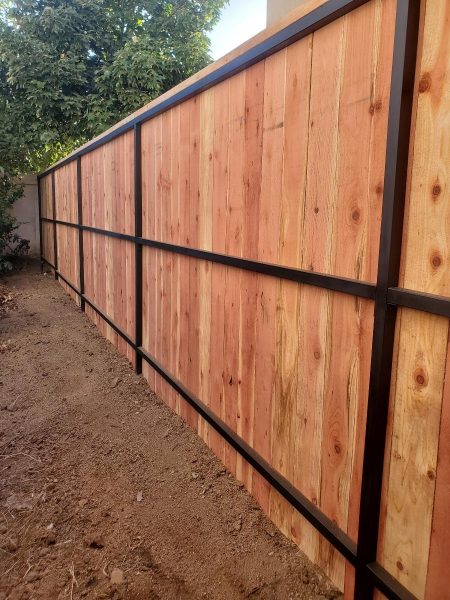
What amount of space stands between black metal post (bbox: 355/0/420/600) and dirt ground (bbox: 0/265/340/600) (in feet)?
1.34

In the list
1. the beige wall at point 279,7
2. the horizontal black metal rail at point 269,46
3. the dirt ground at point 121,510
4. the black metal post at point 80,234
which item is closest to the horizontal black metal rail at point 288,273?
the horizontal black metal rail at point 269,46

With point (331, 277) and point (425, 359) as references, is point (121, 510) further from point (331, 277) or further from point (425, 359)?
point (425, 359)

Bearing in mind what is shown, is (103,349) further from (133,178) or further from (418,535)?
(418,535)

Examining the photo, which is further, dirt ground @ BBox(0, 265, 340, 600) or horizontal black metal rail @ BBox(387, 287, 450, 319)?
dirt ground @ BBox(0, 265, 340, 600)

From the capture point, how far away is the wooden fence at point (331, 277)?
4.21ft

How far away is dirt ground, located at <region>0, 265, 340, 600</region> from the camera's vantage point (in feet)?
6.12

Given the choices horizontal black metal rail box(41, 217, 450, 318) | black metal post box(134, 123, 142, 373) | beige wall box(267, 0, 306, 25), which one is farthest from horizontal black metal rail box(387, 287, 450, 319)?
beige wall box(267, 0, 306, 25)

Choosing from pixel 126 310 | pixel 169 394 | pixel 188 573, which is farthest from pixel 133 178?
pixel 188 573

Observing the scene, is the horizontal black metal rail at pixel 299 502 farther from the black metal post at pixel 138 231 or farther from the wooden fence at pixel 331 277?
the black metal post at pixel 138 231

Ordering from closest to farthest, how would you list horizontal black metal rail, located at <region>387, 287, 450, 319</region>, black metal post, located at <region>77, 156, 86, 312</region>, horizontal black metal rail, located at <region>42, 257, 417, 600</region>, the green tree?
horizontal black metal rail, located at <region>387, 287, 450, 319</region>, horizontal black metal rail, located at <region>42, 257, 417, 600</region>, black metal post, located at <region>77, 156, 86, 312</region>, the green tree

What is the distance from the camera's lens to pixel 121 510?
2336 mm

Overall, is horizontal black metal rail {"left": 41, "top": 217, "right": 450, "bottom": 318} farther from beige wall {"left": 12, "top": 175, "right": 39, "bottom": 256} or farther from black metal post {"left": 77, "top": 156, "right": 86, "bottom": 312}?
beige wall {"left": 12, "top": 175, "right": 39, "bottom": 256}

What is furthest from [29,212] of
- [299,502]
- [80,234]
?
[299,502]

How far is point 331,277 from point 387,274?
27 centimetres
